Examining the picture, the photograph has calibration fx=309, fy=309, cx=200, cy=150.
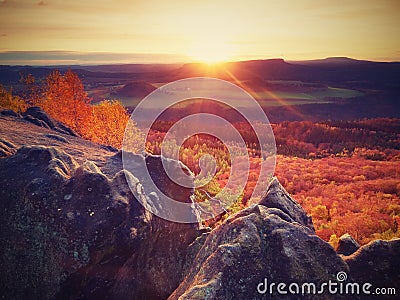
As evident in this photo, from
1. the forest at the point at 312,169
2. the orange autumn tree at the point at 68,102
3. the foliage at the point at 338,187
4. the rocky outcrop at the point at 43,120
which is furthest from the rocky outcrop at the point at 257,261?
the orange autumn tree at the point at 68,102

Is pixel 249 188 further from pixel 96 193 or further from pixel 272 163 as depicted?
pixel 96 193

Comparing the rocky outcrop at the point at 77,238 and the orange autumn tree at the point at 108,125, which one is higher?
the rocky outcrop at the point at 77,238

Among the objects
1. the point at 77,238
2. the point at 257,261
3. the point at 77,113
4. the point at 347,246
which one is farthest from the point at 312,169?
the point at 77,238

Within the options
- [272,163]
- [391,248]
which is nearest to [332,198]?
[272,163]

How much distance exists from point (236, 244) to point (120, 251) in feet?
12.4

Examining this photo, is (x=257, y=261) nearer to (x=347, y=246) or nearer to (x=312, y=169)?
(x=347, y=246)

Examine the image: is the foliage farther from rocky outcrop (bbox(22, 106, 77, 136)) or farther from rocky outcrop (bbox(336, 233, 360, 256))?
rocky outcrop (bbox(22, 106, 77, 136))

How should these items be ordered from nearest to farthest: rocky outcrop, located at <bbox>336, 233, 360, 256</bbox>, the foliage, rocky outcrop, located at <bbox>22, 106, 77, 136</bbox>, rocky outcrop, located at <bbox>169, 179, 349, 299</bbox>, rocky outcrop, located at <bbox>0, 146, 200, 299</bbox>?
rocky outcrop, located at <bbox>169, 179, 349, 299</bbox> < rocky outcrop, located at <bbox>0, 146, 200, 299</bbox> < rocky outcrop, located at <bbox>336, 233, 360, 256</bbox> < rocky outcrop, located at <bbox>22, 106, 77, 136</bbox> < the foliage

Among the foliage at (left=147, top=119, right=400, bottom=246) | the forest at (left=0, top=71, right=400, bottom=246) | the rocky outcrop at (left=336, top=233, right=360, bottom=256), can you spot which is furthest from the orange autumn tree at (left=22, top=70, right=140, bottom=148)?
the rocky outcrop at (left=336, top=233, right=360, bottom=256)

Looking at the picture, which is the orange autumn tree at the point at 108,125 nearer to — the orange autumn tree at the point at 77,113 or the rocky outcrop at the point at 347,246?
the orange autumn tree at the point at 77,113

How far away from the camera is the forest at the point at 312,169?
28.9 meters

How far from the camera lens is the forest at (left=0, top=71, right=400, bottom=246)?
28.9 m

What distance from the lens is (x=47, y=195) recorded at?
10.2 meters

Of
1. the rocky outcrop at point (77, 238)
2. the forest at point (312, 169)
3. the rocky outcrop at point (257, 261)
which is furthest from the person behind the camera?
the forest at point (312, 169)
